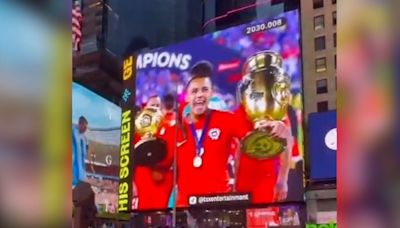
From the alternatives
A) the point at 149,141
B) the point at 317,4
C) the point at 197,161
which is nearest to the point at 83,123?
the point at 149,141

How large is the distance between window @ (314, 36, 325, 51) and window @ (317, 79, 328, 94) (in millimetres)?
2391

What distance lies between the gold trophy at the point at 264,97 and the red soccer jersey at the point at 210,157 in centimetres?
91

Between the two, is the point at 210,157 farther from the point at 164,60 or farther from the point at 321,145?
the point at 164,60

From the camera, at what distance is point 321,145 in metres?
32.5

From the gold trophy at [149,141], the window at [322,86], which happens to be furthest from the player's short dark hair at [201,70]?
the window at [322,86]

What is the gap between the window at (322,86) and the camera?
157 feet

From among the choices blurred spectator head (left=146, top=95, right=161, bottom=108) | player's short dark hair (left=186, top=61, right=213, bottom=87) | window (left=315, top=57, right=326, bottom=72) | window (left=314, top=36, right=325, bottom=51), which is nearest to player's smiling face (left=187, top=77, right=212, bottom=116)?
player's short dark hair (left=186, top=61, right=213, bottom=87)

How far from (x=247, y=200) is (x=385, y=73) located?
3206 centimetres

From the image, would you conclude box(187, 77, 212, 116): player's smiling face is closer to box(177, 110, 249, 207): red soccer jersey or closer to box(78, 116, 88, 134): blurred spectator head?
box(177, 110, 249, 207): red soccer jersey

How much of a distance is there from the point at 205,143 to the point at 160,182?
3826 mm

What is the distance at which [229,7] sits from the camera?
58500mm

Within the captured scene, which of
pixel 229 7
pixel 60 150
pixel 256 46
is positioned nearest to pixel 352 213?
pixel 60 150

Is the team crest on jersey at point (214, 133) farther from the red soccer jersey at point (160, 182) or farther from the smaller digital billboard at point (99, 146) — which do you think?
the smaller digital billboard at point (99, 146)

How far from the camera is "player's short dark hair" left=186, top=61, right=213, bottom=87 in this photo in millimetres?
37250
